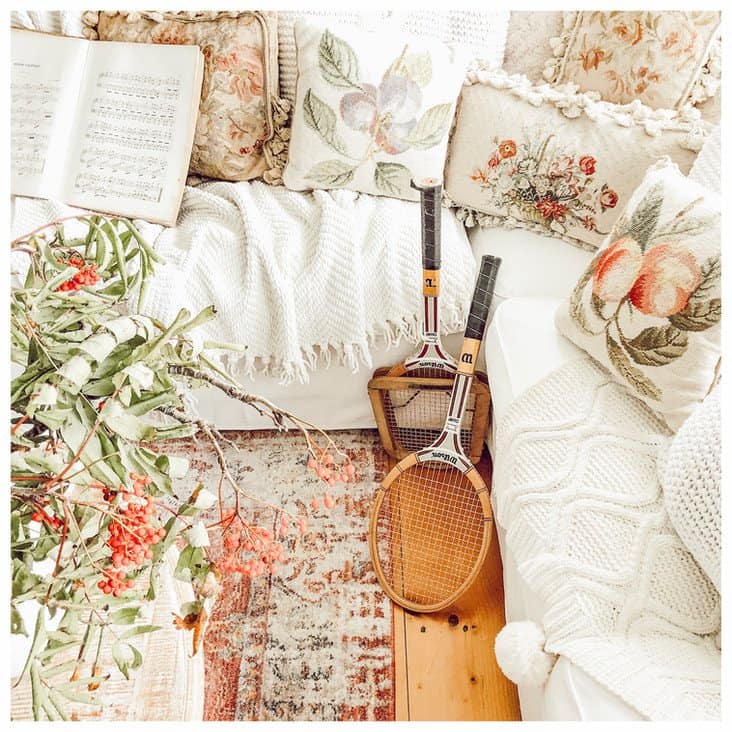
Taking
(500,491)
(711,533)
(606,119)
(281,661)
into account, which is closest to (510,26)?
(606,119)

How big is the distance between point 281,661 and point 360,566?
0.24 metres

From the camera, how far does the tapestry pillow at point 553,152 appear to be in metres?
1.28

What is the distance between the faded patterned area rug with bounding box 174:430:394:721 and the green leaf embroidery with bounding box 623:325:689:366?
66 cm

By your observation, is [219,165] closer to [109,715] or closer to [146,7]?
[146,7]

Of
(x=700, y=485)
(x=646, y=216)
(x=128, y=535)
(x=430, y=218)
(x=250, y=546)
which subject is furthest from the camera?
(x=430, y=218)

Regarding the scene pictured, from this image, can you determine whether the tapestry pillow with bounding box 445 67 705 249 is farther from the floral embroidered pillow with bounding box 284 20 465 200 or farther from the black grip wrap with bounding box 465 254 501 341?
the black grip wrap with bounding box 465 254 501 341

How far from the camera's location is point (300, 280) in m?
1.32

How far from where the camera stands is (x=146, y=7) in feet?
4.64

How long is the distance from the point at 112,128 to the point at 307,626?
3.66 feet

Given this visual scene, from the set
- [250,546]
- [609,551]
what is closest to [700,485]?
[609,551]

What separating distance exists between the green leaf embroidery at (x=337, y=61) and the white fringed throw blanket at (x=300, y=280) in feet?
0.82

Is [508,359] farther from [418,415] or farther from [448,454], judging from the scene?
[418,415]

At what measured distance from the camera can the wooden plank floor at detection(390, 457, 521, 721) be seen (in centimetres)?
112

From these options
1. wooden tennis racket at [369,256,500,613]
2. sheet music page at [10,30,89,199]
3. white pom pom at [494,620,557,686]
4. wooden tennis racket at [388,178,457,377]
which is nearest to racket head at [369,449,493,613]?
wooden tennis racket at [369,256,500,613]
